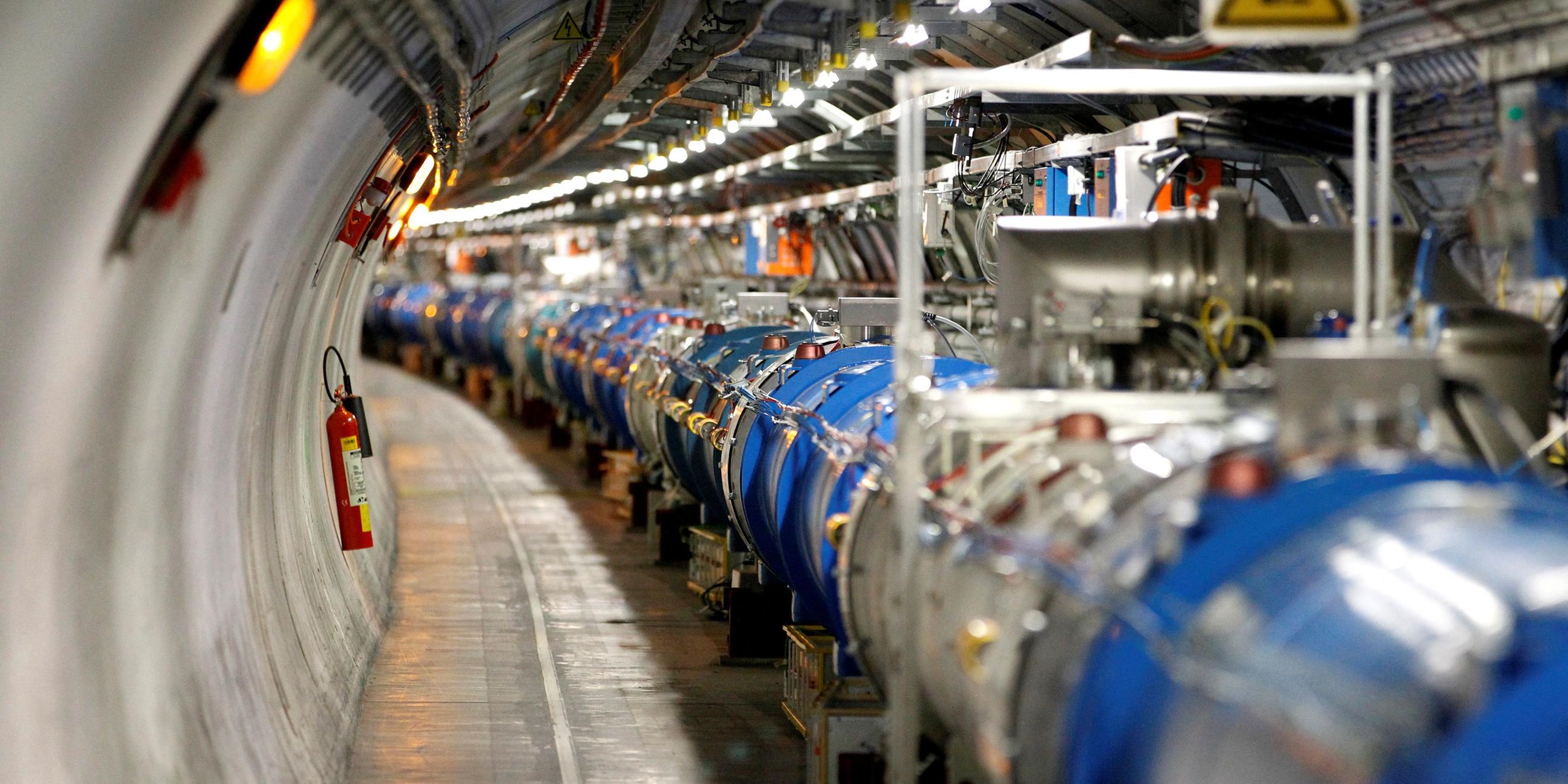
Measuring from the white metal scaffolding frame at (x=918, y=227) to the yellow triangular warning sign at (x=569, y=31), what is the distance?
4284 mm

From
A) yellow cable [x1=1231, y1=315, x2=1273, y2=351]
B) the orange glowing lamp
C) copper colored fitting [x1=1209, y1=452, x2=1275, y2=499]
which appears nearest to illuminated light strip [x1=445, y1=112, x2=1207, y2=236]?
yellow cable [x1=1231, y1=315, x2=1273, y2=351]

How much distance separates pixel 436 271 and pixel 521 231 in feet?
21.9

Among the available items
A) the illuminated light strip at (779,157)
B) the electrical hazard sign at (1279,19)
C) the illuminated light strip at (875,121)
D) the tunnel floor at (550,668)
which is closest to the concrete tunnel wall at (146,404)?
the tunnel floor at (550,668)

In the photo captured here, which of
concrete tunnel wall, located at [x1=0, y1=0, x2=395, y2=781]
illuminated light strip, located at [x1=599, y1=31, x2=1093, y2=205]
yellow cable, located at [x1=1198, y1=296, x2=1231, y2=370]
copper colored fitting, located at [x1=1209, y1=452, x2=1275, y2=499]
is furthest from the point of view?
illuminated light strip, located at [x1=599, y1=31, x2=1093, y2=205]

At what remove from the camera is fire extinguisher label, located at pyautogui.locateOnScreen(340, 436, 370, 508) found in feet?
26.8

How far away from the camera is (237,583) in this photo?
5.89m

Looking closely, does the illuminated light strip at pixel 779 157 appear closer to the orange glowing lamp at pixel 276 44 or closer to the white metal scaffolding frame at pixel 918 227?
the white metal scaffolding frame at pixel 918 227

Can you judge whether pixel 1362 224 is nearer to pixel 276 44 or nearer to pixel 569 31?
pixel 276 44

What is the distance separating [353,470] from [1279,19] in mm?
5192

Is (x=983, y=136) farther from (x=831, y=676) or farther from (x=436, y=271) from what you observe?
(x=436, y=271)

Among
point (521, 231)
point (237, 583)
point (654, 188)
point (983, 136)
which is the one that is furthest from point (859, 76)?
point (521, 231)

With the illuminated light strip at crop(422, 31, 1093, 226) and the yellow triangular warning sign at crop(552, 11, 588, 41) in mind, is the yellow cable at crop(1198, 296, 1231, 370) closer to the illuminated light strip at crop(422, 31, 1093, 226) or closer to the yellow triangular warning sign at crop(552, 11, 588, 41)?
the illuminated light strip at crop(422, 31, 1093, 226)

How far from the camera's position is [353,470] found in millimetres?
8180

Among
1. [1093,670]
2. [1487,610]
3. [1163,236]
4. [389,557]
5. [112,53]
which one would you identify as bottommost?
[389,557]
